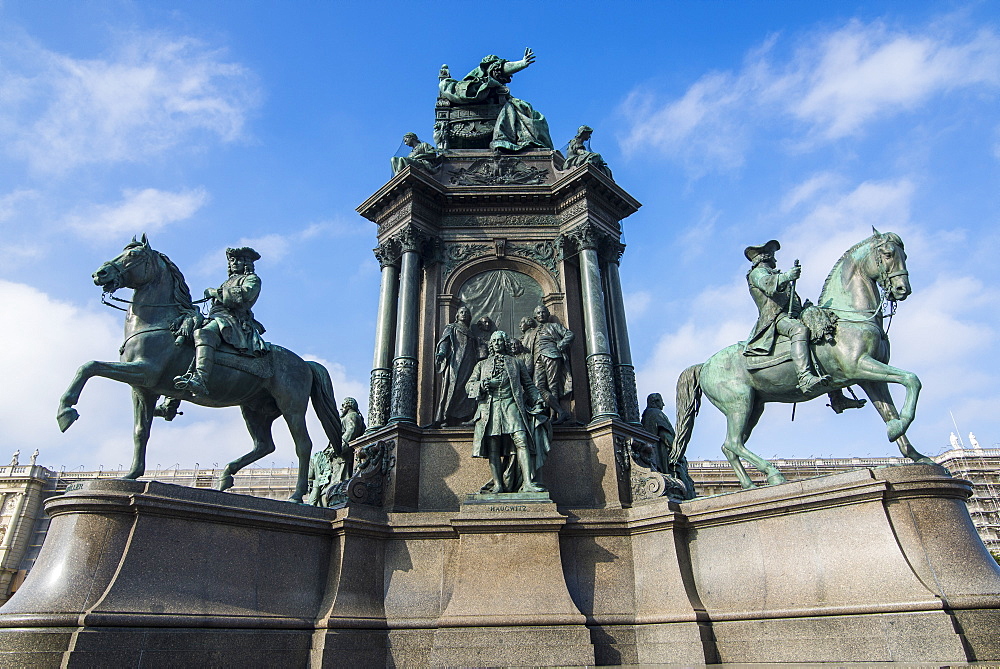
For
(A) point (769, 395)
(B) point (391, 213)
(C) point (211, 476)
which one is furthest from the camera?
(C) point (211, 476)

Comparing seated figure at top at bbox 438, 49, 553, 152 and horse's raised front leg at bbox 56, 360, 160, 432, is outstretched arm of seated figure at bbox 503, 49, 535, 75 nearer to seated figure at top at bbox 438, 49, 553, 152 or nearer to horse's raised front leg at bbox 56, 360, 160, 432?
seated figure at top at bbox 438, 49, 553, 152

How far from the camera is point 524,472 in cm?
1109

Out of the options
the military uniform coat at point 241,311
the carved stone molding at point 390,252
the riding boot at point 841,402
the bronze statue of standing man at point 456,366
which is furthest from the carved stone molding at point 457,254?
the riding boot at point 841,402

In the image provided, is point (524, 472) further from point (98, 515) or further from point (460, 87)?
point (460, 87)

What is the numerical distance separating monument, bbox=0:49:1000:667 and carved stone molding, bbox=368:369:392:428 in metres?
0.06

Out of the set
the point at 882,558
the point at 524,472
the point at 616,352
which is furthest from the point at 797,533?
the point at 616,352

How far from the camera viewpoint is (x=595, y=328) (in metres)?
13.6

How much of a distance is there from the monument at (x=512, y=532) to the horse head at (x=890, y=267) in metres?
0.05

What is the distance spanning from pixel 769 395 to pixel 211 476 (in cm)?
5186

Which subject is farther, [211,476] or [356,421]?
[211,476]

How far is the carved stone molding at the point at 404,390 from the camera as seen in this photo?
42.2 ft

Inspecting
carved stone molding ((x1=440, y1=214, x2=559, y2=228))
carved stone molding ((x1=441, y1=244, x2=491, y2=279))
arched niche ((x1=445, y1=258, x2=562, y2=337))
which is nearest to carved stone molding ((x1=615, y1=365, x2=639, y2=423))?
arched niche ((x1=445, y1=258, x2=562, y2=337))

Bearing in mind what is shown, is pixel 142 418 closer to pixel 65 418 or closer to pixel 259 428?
pixel 65 418

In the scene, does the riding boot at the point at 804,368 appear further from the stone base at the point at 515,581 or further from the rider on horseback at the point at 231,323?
the rider on horseback at the point at 231,323
